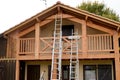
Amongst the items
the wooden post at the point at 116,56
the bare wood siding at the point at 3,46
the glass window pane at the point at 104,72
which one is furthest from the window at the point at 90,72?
the bare wood siding at the point at 3,46

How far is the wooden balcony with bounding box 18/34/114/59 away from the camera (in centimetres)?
1638

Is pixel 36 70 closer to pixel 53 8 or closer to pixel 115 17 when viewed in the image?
pixel 53 8

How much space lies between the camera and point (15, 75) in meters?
17.1

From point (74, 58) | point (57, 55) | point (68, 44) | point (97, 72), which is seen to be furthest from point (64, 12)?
point (97, 72)

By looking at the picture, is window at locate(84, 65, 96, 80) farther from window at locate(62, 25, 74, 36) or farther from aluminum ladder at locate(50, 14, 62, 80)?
window at locate(62, 25, 74, 36)

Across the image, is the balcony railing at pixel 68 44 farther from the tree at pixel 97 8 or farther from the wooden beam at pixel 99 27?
the tree at pixel 97 8

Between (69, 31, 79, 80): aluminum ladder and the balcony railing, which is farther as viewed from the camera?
the balcony railing

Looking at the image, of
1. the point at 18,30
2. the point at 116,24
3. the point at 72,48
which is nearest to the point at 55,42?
the point at 72,48

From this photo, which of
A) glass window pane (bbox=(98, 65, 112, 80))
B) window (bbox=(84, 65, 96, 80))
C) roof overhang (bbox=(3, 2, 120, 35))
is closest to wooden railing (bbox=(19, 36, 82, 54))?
roof overhang (bbox=(3, 2, 120, 35))

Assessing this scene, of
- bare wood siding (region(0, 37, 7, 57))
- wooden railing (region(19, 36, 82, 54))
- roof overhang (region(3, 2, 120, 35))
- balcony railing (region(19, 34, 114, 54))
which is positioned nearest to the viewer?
roof overhang (region(3, 2, 120, 35))

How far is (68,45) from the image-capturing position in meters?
16.6

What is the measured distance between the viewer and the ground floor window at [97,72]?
57.0 ft

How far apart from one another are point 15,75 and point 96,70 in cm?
524

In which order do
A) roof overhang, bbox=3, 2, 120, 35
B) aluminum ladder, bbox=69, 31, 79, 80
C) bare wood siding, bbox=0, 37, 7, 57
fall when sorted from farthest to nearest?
bare wood siding, bbox=0, 37, 7, 57 < aluminum ladder, bbox=69, 31, 79, 80 < roof overhang, bbox=3, 2, 120, 35
